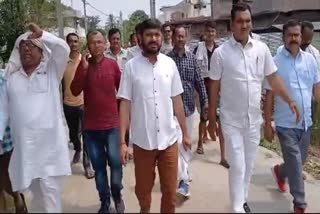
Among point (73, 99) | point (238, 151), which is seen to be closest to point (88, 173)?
point (73, 99)

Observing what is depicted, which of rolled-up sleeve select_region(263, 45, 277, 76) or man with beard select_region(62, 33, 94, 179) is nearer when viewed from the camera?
rolled-up sleeve select_region(263, 45, 277, 76)

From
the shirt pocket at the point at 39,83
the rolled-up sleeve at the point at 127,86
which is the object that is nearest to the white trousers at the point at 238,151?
the rolled-up sleeve at the point at 127,86

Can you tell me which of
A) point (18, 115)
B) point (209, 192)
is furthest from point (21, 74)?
point (209, 192)

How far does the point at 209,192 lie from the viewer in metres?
5.71

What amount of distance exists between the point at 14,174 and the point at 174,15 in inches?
2329

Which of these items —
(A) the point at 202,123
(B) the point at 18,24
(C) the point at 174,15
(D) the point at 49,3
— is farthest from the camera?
(C) the point at 174,15

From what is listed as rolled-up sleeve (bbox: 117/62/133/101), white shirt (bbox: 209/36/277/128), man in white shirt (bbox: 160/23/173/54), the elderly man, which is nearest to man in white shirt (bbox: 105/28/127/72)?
man in white shirt (bbox: 160/23/173/54)

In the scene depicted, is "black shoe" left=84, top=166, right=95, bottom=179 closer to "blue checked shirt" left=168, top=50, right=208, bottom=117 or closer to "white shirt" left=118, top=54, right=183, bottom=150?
"blue checked shirt" left=168, top=50, right=208, bottom=117

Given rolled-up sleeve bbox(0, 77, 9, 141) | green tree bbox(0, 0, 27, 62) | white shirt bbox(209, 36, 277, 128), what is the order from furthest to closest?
green tree bbox(0, 0, 27, 62)
white shirt bbox(209, 36, 277, 128)
rolled-up sleeve bbox(0, 77, 9, 141)

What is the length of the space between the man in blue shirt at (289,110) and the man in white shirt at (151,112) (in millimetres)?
1160

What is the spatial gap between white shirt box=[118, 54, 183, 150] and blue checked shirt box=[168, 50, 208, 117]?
1.64 metres

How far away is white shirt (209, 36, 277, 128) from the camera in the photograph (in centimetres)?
446

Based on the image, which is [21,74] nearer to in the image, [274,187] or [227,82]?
[227,82]

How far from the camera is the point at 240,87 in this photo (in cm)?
447
